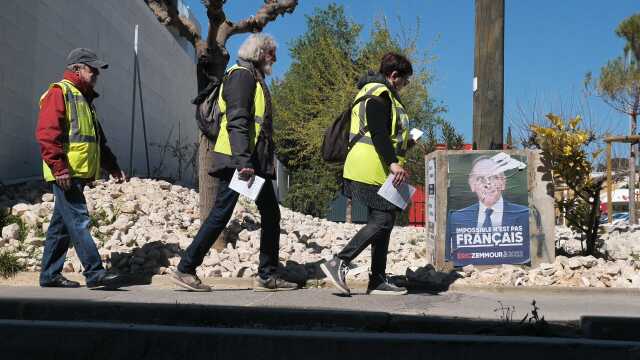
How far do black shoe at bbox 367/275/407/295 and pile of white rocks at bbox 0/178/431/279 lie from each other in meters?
0.69

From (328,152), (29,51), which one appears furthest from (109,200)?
(328,152)

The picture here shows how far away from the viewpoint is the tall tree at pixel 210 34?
6.67 metres

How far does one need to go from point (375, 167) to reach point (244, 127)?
967 mm

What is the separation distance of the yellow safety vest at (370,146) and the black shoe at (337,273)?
23.8 inches

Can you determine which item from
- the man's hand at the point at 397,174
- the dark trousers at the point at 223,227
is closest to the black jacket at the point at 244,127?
the dark trousers at the point at 223,227

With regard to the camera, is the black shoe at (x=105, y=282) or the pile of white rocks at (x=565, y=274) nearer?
the black shoe at (x=105, y=282)

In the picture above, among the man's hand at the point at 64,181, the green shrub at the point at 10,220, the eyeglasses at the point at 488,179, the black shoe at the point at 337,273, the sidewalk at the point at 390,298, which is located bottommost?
the sidewalk at the point at 390,298

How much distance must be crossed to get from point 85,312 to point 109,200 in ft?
14.4

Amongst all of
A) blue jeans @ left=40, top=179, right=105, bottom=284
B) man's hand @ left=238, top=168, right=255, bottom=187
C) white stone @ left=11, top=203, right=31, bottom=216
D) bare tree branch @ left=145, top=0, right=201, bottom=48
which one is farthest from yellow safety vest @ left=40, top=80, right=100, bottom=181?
bare tree branch @ left=145, top=0, right=201, bottom=48

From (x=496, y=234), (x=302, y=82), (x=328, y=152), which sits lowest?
(x=496, y=234)

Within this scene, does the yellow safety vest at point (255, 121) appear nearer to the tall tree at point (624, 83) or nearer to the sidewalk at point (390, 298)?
the sidewalk at point (390, 298)

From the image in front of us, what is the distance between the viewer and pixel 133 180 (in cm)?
954

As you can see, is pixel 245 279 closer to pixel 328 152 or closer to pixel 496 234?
pixel 328 152

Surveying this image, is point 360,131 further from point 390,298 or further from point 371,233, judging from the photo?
point 390,298
